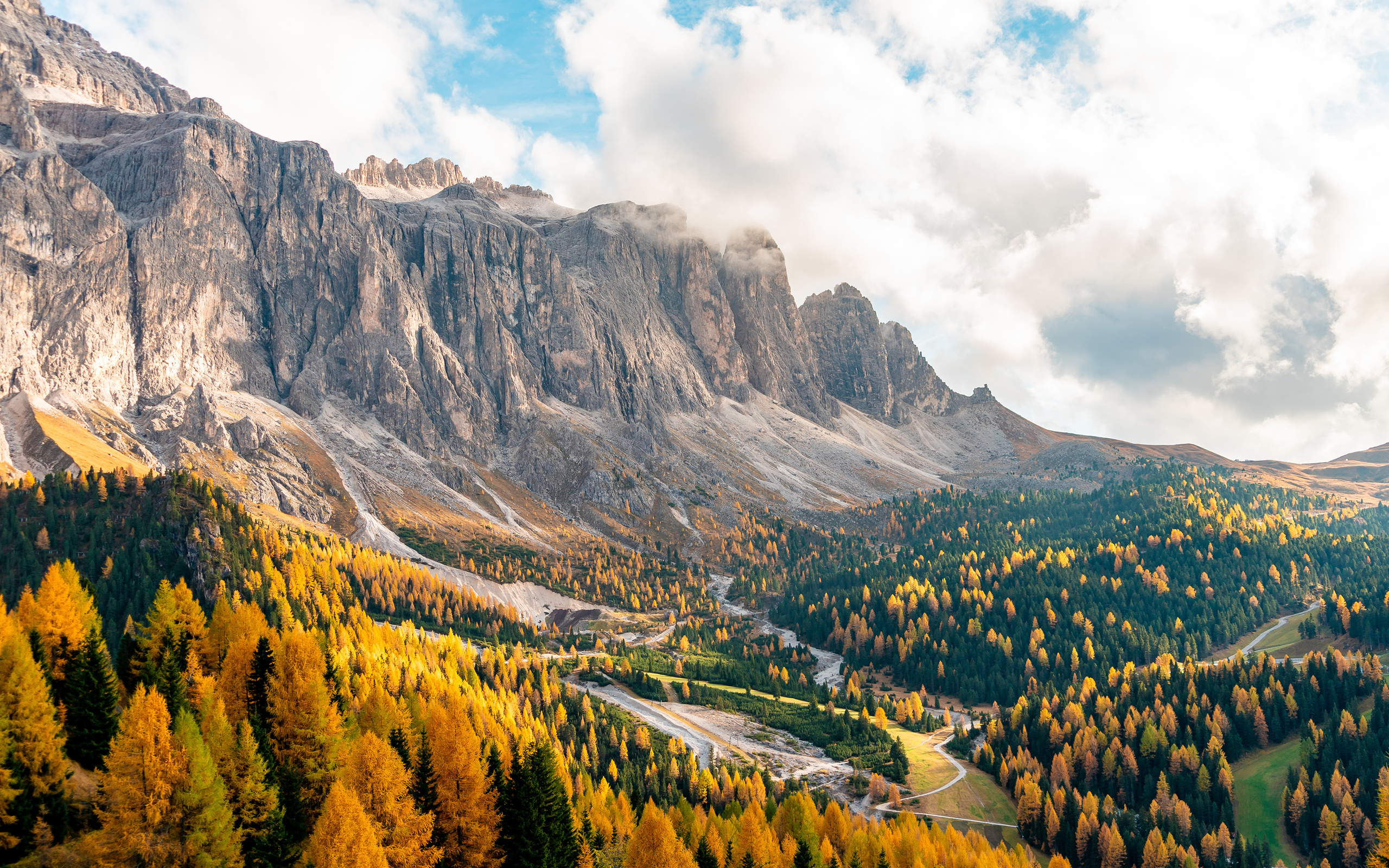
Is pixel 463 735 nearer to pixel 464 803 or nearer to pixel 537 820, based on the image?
pixel 464 803

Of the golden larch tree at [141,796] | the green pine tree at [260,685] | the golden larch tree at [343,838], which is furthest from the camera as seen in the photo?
the green pine tree at [260,685]

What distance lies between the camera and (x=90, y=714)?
170ft

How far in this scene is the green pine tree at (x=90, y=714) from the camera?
167 feet

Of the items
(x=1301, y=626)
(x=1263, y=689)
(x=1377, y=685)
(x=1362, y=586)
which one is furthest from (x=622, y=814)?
(x=1362, y=586)

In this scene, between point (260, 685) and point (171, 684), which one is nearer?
point (171, 684)

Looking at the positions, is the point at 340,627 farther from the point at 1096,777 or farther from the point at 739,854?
the point at 1096,777

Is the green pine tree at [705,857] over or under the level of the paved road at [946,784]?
over

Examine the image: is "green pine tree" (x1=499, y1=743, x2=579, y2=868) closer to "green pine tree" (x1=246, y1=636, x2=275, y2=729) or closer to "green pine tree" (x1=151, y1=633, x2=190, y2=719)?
"green pine tree" (x1=246, y1=636, x2=275, y2=729)

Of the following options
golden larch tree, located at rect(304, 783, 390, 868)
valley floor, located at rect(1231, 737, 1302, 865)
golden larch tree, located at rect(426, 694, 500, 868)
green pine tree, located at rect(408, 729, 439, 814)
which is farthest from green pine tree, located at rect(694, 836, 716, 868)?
valley floor, located at rect(1231, 737, 1302, 865)

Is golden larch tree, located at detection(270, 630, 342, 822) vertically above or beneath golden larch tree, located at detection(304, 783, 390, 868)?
above

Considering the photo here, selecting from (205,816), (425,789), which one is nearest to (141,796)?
(205,816)

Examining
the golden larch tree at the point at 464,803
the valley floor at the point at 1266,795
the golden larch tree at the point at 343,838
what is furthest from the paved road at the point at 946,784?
the golden larch tree at the point at 343,838

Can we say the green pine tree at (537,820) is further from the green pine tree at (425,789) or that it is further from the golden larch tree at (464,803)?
the green pine tree at (425,789)

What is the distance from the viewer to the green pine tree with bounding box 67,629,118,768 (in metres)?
50.9
